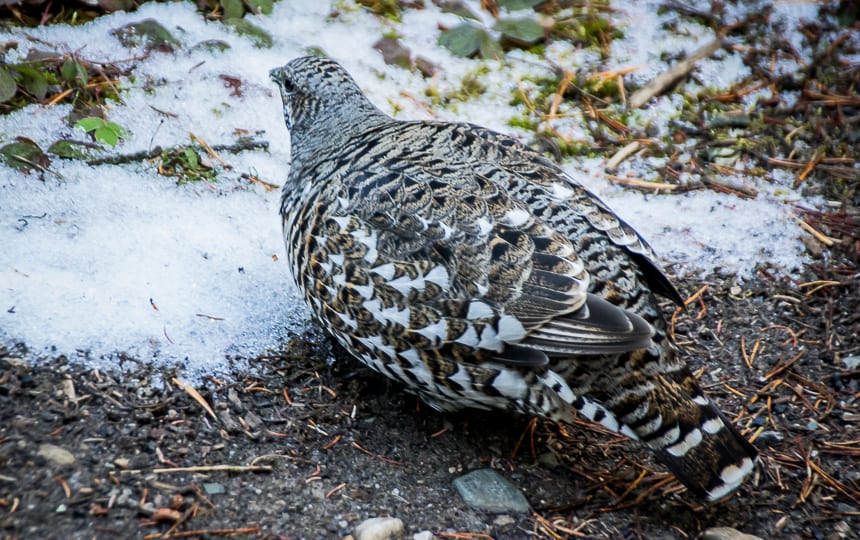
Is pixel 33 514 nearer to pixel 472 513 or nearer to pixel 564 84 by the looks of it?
pixel 472 513

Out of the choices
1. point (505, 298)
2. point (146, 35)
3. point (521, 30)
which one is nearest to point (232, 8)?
point (146, 35)

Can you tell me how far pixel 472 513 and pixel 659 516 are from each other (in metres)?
0.79

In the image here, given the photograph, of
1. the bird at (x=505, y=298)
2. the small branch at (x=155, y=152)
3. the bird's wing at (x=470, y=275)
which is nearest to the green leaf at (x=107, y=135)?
the small branch at (x=155, y=152)

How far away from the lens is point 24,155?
4.20 metres

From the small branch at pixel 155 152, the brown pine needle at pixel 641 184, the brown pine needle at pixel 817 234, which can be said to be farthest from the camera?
the brown pine needle at pixel 641 184

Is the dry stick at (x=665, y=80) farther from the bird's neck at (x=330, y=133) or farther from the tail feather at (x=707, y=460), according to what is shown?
the tail feather at (x=707, y=460)

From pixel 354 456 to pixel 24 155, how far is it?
2.33 m

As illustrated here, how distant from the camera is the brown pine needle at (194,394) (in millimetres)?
3467

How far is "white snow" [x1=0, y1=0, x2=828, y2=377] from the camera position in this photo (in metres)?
3.71

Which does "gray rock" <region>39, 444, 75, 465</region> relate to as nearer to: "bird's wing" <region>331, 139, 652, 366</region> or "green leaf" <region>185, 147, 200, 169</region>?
"bird's wing" <region>331, 139, 652, 366</region>

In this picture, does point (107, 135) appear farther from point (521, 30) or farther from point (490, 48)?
point (521, 30)

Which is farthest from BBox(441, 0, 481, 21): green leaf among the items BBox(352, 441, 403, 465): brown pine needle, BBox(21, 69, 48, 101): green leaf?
BBox(352, 441, 403, 465): brown pine needle

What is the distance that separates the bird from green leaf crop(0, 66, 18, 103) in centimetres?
184

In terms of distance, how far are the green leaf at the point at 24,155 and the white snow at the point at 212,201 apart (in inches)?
2.6
